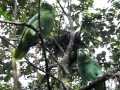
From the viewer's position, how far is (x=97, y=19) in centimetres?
870

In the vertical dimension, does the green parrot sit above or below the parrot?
above

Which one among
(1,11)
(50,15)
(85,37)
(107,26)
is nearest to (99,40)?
(107,26)

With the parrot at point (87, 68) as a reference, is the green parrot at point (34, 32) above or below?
above

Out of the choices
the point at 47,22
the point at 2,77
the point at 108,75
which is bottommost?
the point at 2,77

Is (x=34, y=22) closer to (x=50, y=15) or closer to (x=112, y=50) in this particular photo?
(x=50, y=15)

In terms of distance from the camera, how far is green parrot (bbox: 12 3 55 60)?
228 centimetres

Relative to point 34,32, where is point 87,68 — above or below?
below

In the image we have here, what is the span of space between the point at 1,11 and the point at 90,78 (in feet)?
3.82

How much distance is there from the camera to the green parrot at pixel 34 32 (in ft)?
7.47

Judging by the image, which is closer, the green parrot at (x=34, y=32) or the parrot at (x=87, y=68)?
the green parrot at (x=34, y=32)

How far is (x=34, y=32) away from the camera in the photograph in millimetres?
2350

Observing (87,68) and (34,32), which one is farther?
(87,68)

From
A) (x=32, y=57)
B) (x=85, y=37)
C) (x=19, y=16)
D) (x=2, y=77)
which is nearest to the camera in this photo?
(x=19, y=16)

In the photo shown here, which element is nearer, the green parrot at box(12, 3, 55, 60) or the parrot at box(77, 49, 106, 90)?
the green parrot at box(12, 3, 55, 60)
